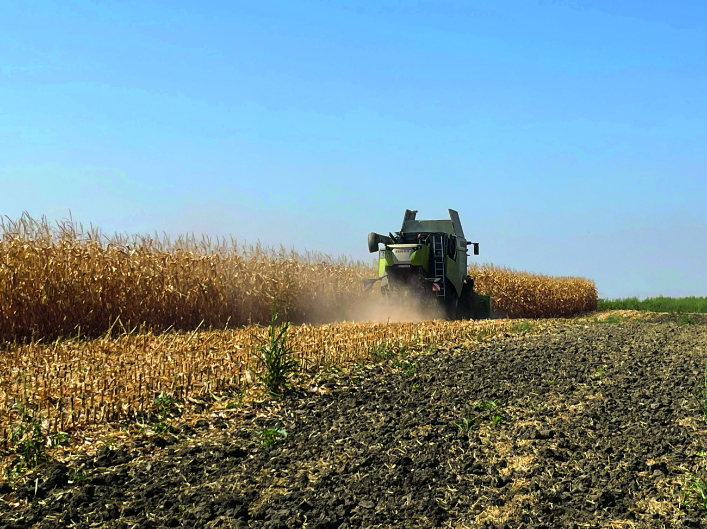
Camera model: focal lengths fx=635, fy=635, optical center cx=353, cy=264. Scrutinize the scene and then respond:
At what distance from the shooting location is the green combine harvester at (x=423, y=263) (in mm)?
15352

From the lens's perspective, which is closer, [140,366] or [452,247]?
[140,366]

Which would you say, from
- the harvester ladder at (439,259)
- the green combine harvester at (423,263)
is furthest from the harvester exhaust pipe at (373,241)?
the harvester ladder at (439,259)

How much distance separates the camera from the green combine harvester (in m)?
15.4

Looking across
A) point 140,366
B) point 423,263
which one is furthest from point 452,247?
point 140,366

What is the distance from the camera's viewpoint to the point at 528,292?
27203mm

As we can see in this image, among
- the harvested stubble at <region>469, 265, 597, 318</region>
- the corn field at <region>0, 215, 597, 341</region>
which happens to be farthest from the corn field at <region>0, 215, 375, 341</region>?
the harvested stubble at <region>469, 265, 597, 318</region>

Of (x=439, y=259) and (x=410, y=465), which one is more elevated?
(x=439, y=259)

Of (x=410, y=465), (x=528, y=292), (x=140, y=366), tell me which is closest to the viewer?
(x=410, y=465)

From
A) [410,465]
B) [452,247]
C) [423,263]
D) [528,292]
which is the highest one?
[452,247]

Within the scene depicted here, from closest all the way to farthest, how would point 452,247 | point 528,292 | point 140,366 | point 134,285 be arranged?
point 140,366 → point 134,285 → point 452,247 → point 528,292

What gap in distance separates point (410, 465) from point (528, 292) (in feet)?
76.7

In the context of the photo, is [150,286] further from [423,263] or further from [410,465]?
[410,465]

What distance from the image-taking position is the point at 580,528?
4027mm

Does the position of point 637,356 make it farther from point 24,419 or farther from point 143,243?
point 143,243
